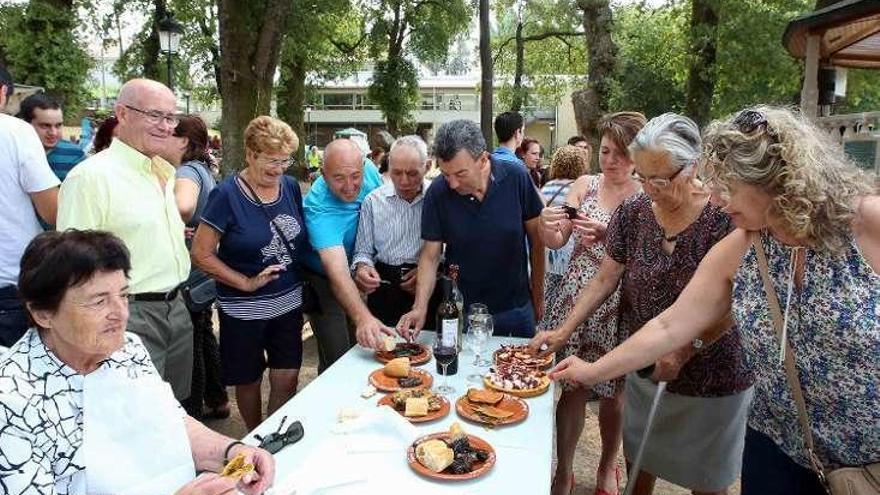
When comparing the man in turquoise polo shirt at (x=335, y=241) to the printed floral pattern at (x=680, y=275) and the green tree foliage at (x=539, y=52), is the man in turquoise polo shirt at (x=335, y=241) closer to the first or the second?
the printed floral pattern at (x=680, y=275)

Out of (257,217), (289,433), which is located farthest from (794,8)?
(289,433)

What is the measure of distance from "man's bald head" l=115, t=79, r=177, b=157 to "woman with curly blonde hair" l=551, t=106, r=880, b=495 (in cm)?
230

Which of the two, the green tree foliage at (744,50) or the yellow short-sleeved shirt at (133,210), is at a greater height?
the green tree foliage at (744,50)

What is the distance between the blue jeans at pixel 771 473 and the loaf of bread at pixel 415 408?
1.13m

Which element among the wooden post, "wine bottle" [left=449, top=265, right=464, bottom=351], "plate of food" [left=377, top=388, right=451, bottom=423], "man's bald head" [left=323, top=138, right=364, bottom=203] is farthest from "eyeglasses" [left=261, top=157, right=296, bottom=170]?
the wooden post

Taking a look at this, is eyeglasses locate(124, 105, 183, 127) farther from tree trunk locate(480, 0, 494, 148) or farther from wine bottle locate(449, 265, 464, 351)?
tree trunk locate(480, 0, 494, 148)

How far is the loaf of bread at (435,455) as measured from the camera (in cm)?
169

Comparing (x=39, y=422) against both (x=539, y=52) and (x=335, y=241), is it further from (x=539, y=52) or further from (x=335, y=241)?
(x=539, y=52)

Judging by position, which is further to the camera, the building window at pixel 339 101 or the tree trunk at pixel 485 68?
the building window at pixel 339 101

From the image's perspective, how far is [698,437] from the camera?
244cm

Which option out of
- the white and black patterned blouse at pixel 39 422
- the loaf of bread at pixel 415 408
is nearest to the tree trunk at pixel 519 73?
the loaf of bread at pixel 415 408

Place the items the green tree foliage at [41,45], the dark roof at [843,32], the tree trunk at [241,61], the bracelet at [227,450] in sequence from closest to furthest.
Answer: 1. the bracelet at [227,450]
2. the dark roof at [843,32]
3. the tree trunk at [241,61]
4. the green tree foliage at [41,45]

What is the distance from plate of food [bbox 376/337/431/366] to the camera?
260 cm

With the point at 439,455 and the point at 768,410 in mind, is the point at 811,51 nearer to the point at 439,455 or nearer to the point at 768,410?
the point at 768,410
